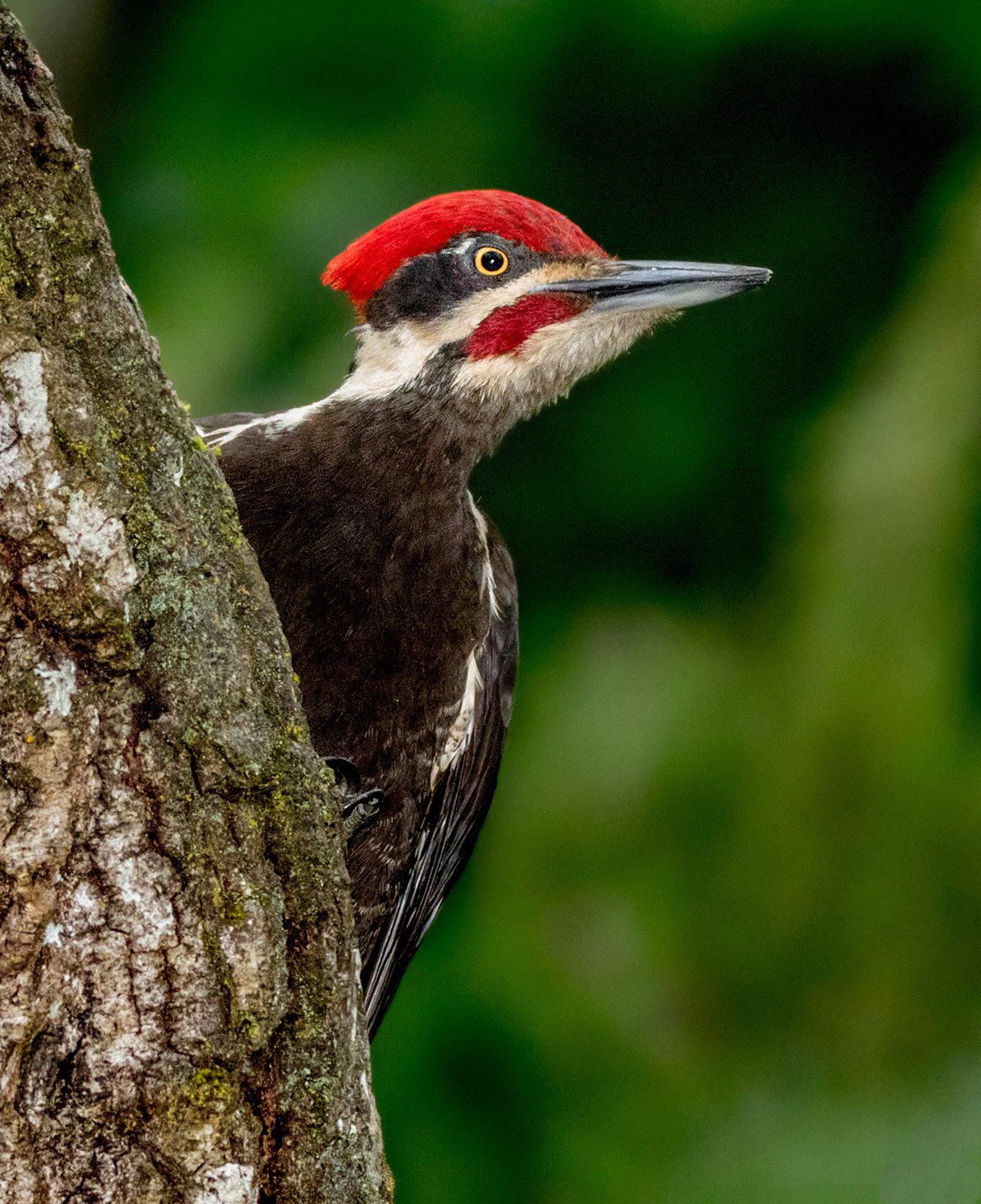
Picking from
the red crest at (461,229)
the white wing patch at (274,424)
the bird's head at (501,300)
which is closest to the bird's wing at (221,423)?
the white wing patch at (274,424)

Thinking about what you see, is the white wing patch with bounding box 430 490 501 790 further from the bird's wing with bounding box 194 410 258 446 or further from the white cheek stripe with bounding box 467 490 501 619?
the bird's wing with bounding box 194 410 258 446

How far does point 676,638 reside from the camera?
10.5 feet

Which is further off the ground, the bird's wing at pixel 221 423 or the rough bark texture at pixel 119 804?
the bird's wing at pixel 221 423

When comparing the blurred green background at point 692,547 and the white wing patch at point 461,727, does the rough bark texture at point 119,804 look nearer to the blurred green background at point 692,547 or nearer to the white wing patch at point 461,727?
the white wing patch at point 461,727

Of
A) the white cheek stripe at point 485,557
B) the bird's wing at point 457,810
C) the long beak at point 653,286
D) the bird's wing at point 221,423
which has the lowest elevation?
the bird's wing at point 457,810

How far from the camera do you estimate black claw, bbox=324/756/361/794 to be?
6.56ft

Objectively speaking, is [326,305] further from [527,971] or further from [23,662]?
[23,662]

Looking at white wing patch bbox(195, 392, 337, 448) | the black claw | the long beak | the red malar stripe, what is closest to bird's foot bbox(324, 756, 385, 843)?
the black claw

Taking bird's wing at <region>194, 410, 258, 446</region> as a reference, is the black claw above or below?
below


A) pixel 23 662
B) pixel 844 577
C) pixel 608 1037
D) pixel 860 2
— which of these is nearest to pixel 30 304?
pixel 23 662

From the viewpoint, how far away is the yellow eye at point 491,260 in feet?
7.34

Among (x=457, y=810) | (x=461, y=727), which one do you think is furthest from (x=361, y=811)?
(x=457, y=810)

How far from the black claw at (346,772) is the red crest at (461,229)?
0.87m

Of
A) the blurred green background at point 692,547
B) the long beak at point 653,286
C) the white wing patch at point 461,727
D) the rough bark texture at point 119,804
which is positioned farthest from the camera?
the blurred green background at point 692,547
